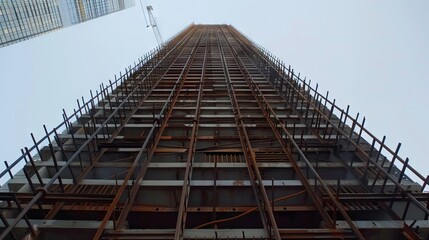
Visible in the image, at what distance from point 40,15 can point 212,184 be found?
397 feet

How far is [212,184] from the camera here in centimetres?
605

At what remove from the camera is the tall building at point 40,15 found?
285 feet

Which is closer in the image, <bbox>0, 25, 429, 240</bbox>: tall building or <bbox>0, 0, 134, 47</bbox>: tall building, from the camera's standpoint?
<bbox>0, 25, 429, 240</bbox>: tall building

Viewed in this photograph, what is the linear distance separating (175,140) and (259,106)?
4.00 meters

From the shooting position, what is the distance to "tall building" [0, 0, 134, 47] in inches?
3423

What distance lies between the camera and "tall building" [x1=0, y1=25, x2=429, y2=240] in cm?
486

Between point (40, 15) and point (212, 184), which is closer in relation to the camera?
point (212, 184)

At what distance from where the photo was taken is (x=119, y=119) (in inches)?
396

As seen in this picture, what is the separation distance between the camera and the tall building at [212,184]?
486 centimetres

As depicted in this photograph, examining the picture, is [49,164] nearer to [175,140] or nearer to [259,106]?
[175,140]

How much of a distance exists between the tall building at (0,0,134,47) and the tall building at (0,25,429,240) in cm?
9670

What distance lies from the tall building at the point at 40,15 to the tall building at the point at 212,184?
96.7m

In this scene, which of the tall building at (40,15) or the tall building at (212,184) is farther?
the tall building at (40,15)

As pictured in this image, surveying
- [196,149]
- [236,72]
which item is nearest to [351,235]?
[196,149]
